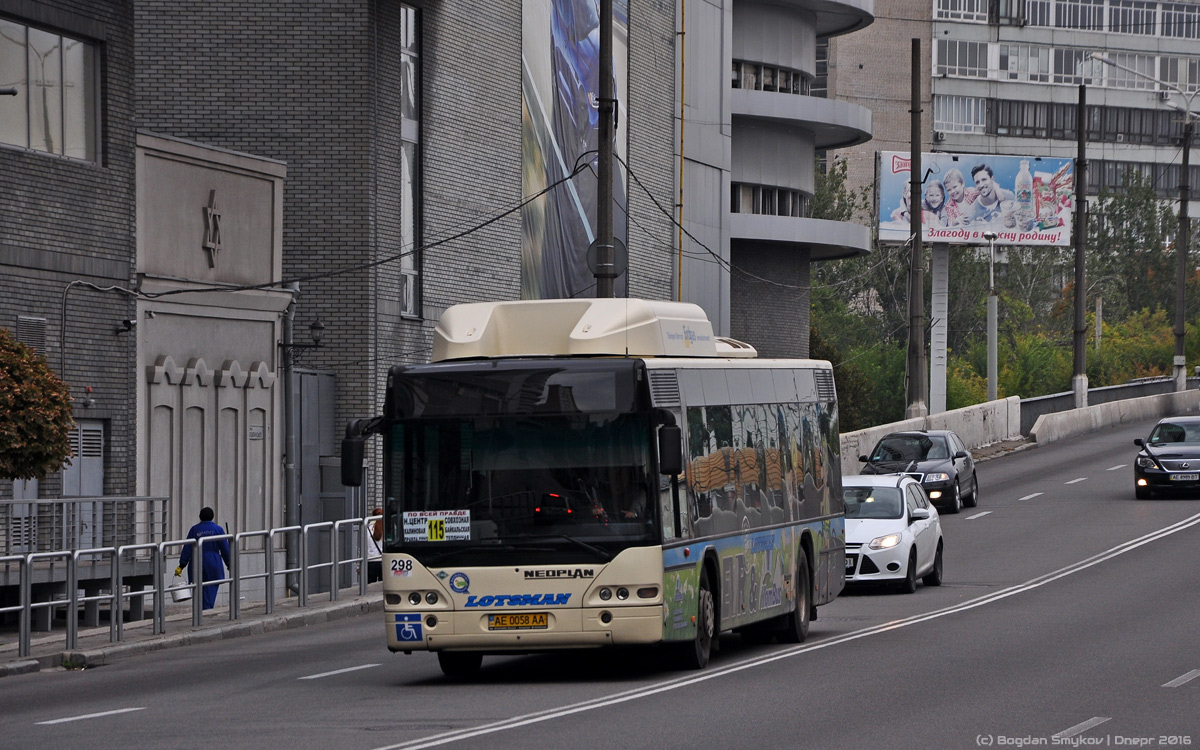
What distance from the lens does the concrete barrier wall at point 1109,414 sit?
5644cm

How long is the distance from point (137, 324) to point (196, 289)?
1259 mm

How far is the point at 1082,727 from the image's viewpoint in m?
11.9

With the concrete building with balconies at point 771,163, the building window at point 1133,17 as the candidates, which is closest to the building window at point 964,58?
the building window at point 1133,17

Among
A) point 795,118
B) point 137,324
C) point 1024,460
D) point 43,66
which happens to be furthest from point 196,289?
point 795,118

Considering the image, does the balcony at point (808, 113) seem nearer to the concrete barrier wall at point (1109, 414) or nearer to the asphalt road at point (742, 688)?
the concrete barrier wall at point (1109, 414)

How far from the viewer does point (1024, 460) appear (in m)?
50.4

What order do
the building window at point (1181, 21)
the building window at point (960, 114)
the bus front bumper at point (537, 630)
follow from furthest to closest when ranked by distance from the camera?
the building window at point (1181, 21), the building window at point (960, 114), the bus front bumper at point (537, 630)

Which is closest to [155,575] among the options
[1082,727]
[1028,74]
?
[1082,727]

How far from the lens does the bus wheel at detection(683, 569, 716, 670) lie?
51.9 ft

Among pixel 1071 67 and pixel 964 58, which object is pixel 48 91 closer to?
pixel 964 58

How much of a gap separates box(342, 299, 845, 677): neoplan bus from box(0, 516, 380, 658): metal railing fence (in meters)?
5.32

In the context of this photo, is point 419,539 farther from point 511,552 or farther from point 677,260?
point 677,260

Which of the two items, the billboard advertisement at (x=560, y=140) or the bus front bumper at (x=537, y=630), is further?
the billboard advertisement at (x=560, y=140)

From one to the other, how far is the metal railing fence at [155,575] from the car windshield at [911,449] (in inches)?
523
